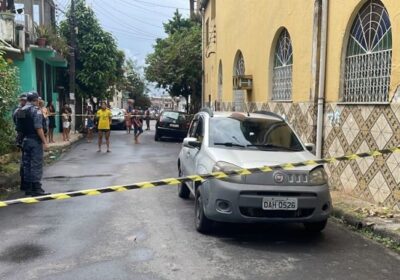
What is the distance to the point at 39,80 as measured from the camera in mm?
20500

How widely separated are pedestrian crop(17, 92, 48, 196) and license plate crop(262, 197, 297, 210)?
454 centimetres

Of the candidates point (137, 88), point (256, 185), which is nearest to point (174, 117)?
point (256, 185)

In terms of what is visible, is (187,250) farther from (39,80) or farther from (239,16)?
(39,80)

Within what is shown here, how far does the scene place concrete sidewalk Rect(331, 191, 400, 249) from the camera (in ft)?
19.9

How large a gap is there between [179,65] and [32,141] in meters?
21.1

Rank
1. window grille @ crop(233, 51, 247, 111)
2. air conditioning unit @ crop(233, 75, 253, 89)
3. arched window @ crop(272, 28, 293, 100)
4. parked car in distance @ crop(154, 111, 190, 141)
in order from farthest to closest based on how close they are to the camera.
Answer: parked car in distance @ crop(154, 111, 190, 141) < window grille @ crop(233, 51, 247, 111) < air conditioning unit @ crop(233, 75, 253, 89) < arched window @ crop(272, 28, 293, 100)

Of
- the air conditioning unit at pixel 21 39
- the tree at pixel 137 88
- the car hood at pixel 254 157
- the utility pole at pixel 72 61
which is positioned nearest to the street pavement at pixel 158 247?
the car hood at pixel 254 157

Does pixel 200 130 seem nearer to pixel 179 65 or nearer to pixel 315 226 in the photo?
pixel 315 226

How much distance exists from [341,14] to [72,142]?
1330cm

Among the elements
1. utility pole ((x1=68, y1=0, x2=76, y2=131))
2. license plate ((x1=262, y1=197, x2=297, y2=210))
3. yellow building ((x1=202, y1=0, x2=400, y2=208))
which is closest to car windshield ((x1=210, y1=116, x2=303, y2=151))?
license plate ((x1=262, y1=197, x2=297, y2=210))

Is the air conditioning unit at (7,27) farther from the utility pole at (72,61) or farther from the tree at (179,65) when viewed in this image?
the tree at (179,65)

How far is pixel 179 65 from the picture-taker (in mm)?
28906

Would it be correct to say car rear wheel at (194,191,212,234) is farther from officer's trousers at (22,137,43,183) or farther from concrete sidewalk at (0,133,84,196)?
concrete sidewalk at (0,133,84,196)

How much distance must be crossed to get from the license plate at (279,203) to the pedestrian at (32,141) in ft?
14.9
